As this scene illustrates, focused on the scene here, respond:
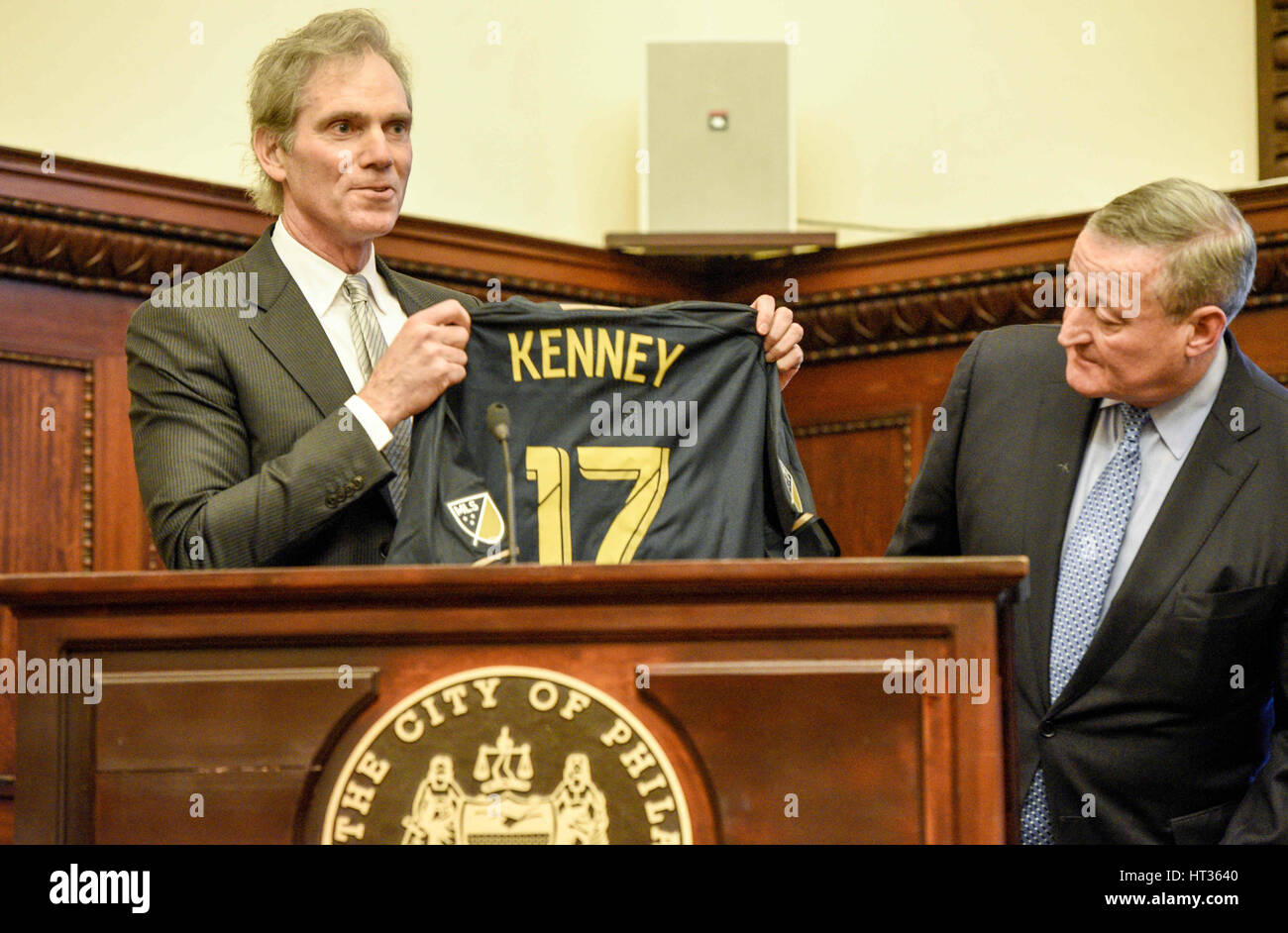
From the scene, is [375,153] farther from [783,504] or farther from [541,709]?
[541,709]

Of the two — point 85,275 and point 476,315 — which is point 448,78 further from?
point 476,315

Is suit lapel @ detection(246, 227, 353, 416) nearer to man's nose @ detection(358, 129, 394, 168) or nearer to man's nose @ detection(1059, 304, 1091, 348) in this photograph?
man's nose @ detection(358, 129, 394, 168)

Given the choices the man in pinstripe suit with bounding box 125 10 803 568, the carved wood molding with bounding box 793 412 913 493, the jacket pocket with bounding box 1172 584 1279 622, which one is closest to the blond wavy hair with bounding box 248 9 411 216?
the man in pinstripe suit with bounding box 125 10 803 568

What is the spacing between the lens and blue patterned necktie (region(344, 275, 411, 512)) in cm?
262

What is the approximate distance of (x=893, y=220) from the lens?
5.06m

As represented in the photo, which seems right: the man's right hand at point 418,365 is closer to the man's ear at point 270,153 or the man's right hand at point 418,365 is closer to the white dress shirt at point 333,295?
the white dress shirt at point 333,295

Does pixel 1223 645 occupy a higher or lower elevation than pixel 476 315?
lower

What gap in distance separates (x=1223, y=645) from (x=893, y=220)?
2636mm

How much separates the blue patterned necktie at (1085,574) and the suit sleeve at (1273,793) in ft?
0.85

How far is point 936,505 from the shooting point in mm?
2936

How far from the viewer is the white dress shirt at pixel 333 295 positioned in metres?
2.70

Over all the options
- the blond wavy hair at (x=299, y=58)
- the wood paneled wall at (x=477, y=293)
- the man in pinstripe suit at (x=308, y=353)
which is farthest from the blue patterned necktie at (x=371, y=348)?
the wood paneled wall at (x=477, y=293)

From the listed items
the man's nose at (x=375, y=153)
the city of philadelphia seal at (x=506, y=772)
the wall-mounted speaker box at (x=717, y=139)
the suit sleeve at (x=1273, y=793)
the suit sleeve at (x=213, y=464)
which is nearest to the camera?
the city of philadelphia seal at (x=506, y=772)
